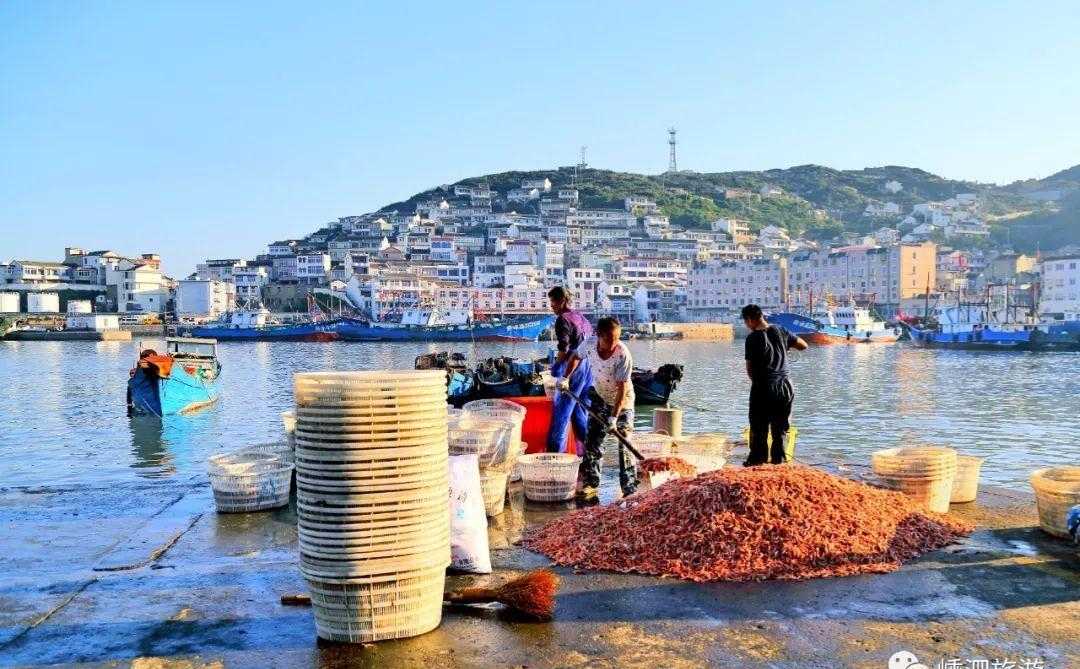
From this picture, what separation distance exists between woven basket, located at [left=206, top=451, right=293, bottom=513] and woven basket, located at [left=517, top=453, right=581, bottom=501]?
1808 mm

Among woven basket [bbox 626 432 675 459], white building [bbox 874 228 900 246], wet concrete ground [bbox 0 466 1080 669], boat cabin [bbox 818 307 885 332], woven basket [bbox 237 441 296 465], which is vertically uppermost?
white building [bbox 874 228 900 246]

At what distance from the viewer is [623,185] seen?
6570 inches

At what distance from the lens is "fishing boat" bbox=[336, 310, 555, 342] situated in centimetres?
7325

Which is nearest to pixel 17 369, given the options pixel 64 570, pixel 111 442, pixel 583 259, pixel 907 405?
pixel 111 442

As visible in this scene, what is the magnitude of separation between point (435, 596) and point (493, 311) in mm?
86486

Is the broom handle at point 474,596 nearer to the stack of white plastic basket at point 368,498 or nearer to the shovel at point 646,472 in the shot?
the stack of white plastic basket at point 368,498

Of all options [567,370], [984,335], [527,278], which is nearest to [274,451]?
[567,370]

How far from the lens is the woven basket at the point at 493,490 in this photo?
19.4ft

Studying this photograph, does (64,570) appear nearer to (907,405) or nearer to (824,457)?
(824,457)

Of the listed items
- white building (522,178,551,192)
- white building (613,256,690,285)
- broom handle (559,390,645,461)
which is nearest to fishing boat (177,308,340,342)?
white building (613,256,690,285)

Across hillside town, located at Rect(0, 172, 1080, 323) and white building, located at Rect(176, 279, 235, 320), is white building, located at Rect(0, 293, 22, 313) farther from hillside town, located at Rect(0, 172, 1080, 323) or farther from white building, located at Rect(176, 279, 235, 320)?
white building, located at Rect(176, 279, 235, 320)
